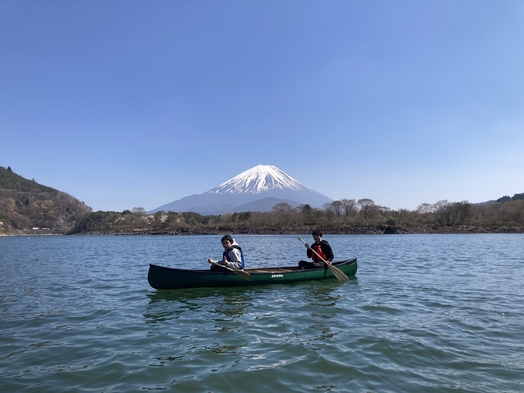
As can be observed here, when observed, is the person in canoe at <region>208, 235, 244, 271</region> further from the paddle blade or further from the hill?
the hill

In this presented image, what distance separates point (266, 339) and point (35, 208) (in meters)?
195

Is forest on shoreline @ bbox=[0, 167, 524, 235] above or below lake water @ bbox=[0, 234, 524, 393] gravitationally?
above

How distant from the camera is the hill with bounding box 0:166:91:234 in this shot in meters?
157

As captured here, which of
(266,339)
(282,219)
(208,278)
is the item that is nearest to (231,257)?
(208,278)

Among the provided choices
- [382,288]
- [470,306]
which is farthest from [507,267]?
[470,306]

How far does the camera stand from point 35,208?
171750mm

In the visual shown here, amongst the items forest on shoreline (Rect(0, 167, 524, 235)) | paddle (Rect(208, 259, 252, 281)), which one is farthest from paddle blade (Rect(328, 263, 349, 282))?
forest on shoreline (Rect(0, 167, 524, 235))

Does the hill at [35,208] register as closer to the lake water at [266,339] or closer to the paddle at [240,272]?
the paddle at [240,272]

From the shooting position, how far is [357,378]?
18.9ft

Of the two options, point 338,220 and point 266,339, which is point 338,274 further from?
point 338,220

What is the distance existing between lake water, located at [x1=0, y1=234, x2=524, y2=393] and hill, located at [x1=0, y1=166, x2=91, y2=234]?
15935 cm

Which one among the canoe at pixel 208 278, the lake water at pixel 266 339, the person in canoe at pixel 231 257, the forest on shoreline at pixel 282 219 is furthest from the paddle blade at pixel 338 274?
the forest on shoreline at pixel 282 219

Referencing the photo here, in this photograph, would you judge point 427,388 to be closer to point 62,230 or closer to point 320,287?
point 320,287

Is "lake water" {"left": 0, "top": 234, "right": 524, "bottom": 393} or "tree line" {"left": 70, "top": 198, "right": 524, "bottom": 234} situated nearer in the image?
"lake water" {"left": 0, "top": 234, "right": 524, "bottom": 393}
